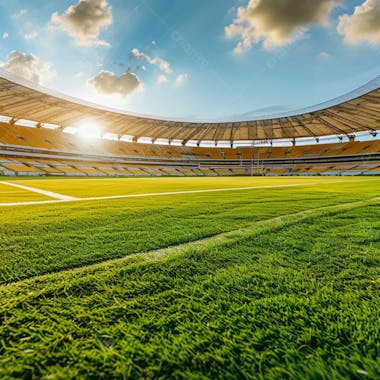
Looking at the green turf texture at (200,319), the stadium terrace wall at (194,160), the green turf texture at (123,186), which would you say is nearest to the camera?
the green turf texture at (200,319)

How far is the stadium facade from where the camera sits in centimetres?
2972

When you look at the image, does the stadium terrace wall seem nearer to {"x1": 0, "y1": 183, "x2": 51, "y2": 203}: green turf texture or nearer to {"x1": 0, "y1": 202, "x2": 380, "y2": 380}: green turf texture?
{"x1": 0, "y1": 183, "x2": 51, "y2": 203}: green turf texture

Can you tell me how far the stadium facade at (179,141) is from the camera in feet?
97.5

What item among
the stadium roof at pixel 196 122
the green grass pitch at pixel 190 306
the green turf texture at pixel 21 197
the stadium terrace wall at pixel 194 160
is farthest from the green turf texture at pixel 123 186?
the stadium terrace wall at pixel 194 160

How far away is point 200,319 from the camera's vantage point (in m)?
1.03

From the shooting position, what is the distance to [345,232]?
8.04ft

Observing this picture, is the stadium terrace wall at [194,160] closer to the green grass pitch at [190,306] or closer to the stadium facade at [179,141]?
the stadium facade at [179,141]

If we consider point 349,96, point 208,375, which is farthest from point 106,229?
point 349,96

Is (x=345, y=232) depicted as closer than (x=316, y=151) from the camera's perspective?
Yes

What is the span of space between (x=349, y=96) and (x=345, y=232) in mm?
31049

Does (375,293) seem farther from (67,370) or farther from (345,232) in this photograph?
(67,370)

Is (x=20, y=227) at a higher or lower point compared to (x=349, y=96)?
lower

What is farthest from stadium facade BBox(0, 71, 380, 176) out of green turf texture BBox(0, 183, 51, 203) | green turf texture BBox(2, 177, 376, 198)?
green turf texture BBox(0, 183, 51, 203)

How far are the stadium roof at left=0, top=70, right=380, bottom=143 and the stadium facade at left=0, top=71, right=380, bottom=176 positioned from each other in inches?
4.5
